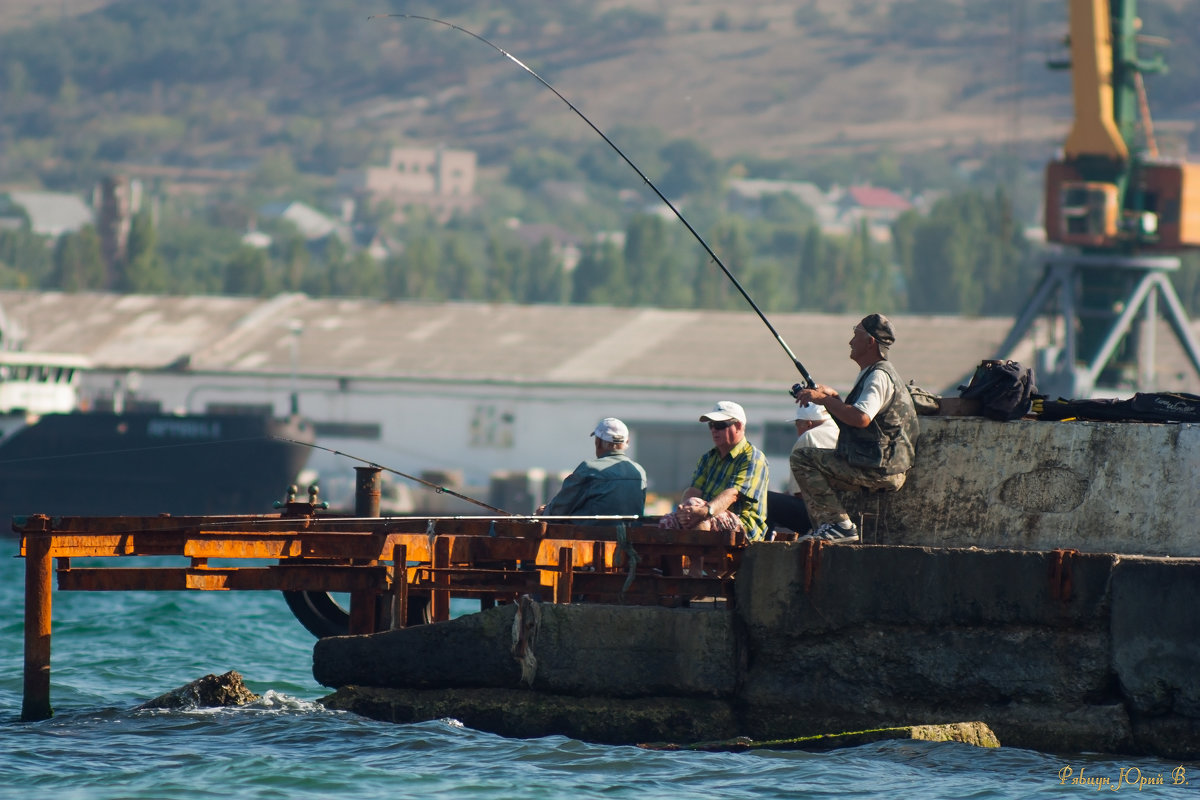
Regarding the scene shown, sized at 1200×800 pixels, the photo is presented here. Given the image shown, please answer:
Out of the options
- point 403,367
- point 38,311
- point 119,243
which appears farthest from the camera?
point 119,243

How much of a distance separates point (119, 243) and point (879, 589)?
112 metres

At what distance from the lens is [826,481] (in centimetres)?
920

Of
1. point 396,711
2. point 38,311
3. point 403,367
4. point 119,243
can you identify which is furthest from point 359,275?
point 396,711

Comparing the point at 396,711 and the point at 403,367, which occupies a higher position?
the point at 403,367

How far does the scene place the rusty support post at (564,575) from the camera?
30.4 ft

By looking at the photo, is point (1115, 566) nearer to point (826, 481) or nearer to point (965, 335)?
point (826, 481)

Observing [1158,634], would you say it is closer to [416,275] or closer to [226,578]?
[226,578]

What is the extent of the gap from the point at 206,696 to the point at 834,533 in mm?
3954

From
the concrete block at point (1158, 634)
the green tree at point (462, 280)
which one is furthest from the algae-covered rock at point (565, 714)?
the green tree at point (462, 280)

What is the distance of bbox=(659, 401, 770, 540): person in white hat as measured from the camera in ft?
31.6

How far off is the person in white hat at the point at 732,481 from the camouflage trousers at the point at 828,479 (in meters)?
0.56

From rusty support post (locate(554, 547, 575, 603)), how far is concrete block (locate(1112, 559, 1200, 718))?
9.14 ft

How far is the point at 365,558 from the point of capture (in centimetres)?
966

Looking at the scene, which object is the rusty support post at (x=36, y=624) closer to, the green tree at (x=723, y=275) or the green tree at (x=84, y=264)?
the green tree at (x=723, y=275)
